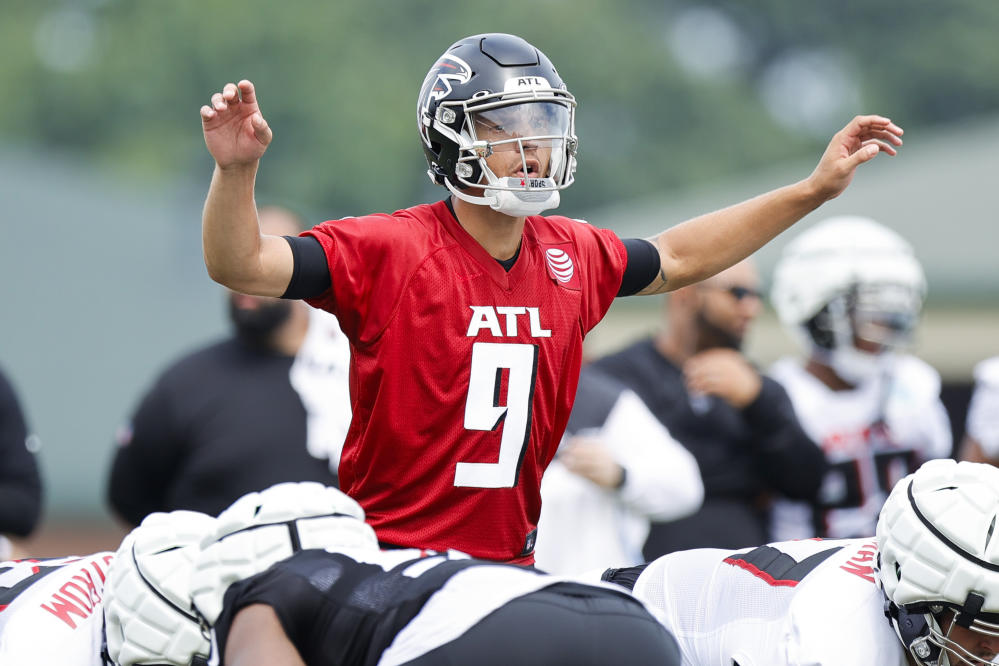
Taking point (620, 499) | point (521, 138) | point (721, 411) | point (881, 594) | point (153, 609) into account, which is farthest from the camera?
point (721, 411)

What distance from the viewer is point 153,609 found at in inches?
128

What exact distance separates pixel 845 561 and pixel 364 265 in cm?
142

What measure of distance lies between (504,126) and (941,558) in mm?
1488

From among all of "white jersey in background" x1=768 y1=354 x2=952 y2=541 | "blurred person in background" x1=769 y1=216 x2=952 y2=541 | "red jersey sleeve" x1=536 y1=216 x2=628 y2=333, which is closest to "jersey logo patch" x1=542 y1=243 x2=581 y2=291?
"red jersey sleeve" x1=536 y1=216 x2=628 y2=333

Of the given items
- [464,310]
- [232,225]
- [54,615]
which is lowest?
[54,615]

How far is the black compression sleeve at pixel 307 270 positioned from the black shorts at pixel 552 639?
3.65 ft

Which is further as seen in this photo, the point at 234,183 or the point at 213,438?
the point at 213,438

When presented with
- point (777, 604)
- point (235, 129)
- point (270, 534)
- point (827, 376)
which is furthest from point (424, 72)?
point (270, 534)

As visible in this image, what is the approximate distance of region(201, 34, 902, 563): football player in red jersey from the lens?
140 inches

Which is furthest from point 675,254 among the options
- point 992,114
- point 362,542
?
point 992,114

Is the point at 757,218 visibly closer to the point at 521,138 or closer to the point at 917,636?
the point at 521,138

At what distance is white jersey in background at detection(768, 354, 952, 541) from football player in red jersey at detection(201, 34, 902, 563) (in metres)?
2.31

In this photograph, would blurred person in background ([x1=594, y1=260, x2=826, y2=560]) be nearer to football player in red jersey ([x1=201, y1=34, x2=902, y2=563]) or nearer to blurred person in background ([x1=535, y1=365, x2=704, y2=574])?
blurred person in background ([x1=535, y1=365, x2=704, y2=574])

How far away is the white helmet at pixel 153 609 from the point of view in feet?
10.7
